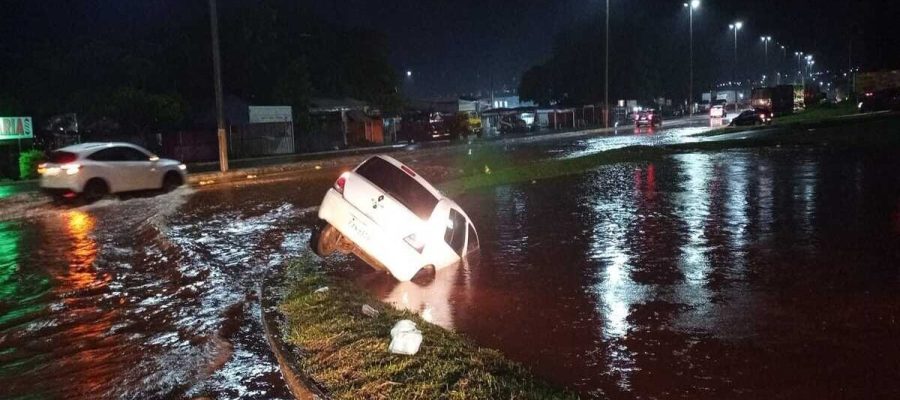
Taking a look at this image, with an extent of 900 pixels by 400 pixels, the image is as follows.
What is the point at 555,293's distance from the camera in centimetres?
884

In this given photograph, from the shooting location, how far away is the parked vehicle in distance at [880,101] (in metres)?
55.5

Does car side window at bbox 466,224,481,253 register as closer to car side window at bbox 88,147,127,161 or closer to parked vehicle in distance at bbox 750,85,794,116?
car side window at bbox 88,147,127,161

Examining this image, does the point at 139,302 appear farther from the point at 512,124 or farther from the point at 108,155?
the point at 512,124

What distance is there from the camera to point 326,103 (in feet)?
168

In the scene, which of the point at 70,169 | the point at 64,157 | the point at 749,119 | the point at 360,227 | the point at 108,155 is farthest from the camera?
the point at 749,119

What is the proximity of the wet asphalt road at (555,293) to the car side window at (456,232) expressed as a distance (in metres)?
0.48

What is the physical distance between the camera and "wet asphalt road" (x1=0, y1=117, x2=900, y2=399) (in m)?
6.25

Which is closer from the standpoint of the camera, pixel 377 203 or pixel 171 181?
pixel 377 203

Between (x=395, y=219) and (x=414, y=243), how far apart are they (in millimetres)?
373

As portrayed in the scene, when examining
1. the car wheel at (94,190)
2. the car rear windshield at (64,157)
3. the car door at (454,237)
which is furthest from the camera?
the car wheel at (94,190)

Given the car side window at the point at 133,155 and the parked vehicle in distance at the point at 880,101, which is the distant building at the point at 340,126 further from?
the parked vehicle in distance at the point at 880,101

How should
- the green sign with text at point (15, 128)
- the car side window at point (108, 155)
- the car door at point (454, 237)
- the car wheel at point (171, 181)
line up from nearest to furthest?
1. the car door at point (454, 237)
2. the car side window at point (108, 155)
3. the car wheel at point (171, 181)
4. the green sign with text at point (15, 128)

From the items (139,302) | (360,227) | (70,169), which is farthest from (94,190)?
(360,227)

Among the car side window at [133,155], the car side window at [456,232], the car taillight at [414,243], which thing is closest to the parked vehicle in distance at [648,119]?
the car side window at [133,155]
